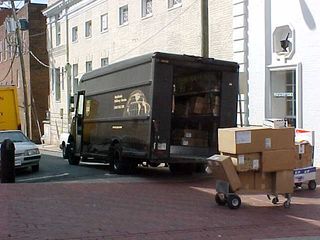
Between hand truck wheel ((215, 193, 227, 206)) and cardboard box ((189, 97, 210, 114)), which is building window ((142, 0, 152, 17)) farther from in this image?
hand truck wheel ((215, 193, 227, 206))

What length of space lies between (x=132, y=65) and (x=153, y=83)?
145 centimetres

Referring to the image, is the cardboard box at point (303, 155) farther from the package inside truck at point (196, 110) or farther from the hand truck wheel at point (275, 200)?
the package inside truck at point (196, 110)

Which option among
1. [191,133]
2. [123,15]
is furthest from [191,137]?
[123,15]

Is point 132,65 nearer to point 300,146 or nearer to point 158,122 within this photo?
point 158,122

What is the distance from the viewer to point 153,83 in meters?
13.1

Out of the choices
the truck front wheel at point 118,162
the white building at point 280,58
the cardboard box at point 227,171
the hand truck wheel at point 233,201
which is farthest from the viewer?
the white building at point 280,58

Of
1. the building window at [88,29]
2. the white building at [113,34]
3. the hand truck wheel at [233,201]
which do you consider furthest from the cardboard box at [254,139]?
the building window at [88,29]

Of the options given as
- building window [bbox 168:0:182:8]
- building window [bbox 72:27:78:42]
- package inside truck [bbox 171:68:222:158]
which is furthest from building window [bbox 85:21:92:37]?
package inside truck [bbox 171:68:222:158]

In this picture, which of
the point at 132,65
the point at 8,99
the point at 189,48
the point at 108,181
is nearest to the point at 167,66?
the point at 132,65

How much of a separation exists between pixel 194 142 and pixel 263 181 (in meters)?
4.78

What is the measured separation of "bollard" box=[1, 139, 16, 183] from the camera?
45.2 feet

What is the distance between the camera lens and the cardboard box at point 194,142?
14594 mm

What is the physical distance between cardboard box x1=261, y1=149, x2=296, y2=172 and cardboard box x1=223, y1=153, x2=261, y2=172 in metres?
0.11

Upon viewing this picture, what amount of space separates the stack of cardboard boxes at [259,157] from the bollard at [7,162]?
233 inches
